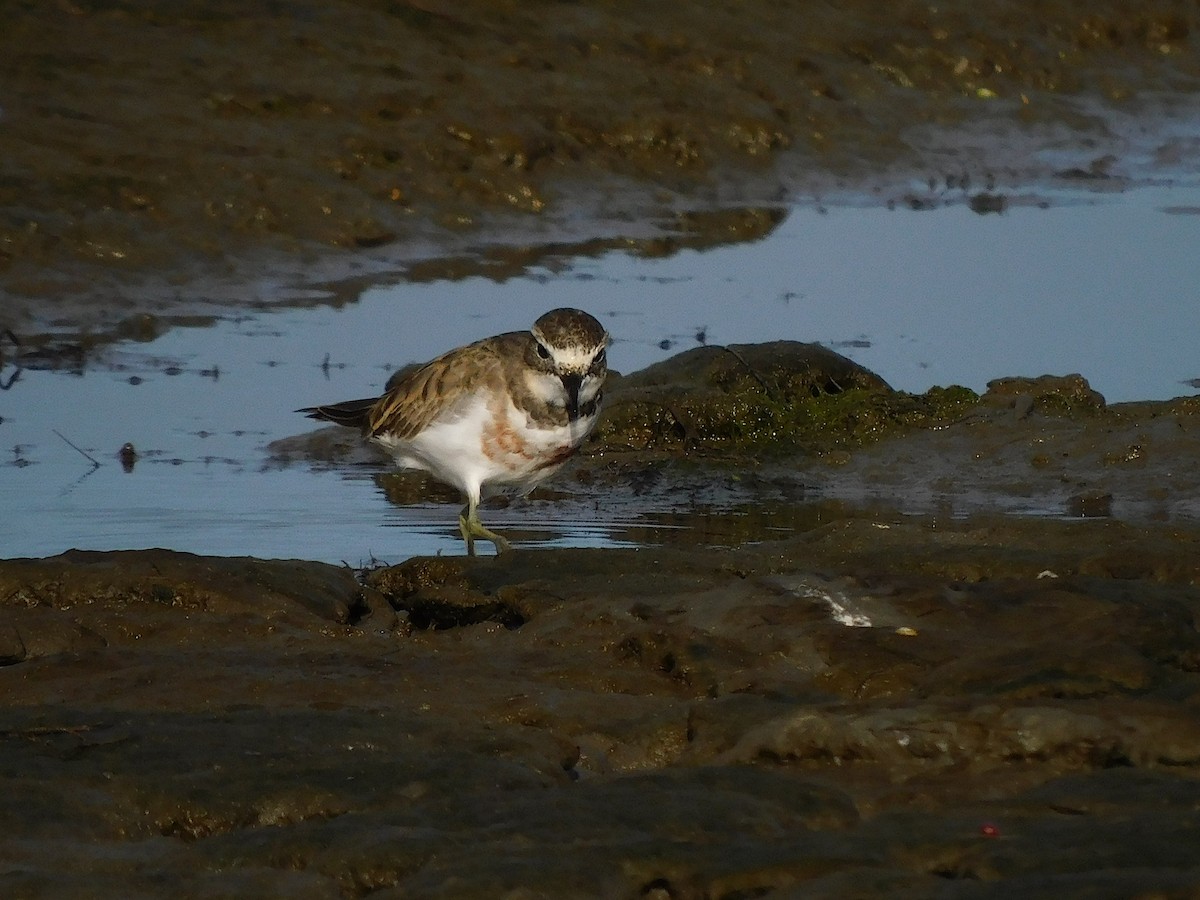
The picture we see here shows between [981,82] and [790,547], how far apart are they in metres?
14.1

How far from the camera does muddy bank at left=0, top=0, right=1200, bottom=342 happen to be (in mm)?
14594

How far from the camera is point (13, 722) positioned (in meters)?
5.09

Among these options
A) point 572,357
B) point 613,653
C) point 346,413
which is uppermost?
point 572,357

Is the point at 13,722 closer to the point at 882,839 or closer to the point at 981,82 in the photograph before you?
the point at 882,839

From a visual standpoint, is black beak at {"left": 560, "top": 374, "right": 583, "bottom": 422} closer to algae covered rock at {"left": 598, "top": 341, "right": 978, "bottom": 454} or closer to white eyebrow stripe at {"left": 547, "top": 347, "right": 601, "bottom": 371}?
white eyebrow stripe at {"left": 547, "top": 347, "right": 601, "bottom": 371}

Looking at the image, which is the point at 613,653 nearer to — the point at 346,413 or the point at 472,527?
the point at 472,527

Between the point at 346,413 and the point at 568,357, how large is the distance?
1765 mm

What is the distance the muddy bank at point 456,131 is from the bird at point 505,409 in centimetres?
504

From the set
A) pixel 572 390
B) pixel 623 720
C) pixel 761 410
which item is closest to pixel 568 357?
pixel 572 390

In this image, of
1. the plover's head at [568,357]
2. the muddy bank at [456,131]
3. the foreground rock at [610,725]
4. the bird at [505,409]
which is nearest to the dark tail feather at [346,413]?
the bird at [505,409]

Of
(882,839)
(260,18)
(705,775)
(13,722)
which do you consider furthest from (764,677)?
(260,18)

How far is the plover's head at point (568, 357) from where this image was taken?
28.0 feet

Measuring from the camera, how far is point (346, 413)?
987cm

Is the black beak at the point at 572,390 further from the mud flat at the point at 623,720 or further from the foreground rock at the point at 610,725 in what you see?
the foreground rock at the point at 610,725
